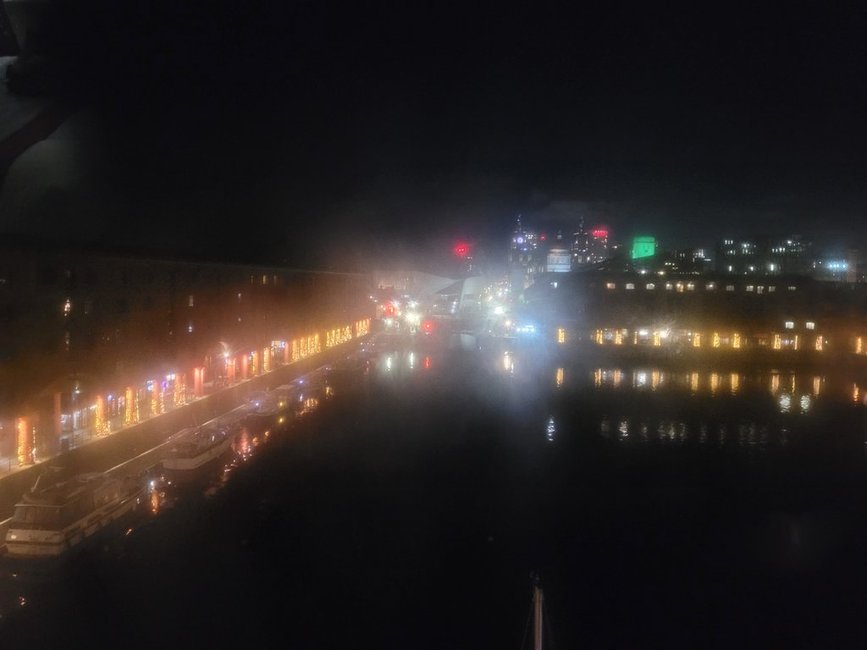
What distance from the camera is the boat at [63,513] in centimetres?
479

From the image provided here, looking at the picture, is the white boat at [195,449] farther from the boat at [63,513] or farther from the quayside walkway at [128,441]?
the boat at [63,513]

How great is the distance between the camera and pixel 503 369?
13.7 meters

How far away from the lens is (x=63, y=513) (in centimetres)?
495

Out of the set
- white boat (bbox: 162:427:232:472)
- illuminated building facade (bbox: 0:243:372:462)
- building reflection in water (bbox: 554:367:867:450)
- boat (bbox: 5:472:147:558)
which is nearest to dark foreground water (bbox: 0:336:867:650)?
building reflection in water (bbox: 554:367:867:450)

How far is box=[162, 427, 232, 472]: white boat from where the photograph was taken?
22.0 ft

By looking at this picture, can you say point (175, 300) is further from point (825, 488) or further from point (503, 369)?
point (825, 488)

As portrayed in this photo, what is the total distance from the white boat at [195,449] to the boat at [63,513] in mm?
994

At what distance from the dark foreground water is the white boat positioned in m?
0.34

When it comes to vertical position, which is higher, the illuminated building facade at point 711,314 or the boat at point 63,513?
the illuminated building facade at point 711,314

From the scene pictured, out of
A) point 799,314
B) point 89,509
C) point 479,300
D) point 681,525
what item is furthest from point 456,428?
point 479,300

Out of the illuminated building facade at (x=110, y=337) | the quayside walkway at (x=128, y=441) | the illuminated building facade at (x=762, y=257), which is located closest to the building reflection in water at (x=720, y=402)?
the quayside walkway at (x=128, y=441)

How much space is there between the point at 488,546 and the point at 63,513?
10.00 feet

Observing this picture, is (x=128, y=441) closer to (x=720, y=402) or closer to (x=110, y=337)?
(x=110, y=337)

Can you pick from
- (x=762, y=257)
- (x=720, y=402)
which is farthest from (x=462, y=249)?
(x=762, y=257)
